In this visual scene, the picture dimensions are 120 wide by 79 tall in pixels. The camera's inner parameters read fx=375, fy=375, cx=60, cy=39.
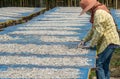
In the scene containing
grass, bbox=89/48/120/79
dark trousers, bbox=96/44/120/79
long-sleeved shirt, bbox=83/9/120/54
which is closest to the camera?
long-sleeved shirt, bbox=83/9/120/54

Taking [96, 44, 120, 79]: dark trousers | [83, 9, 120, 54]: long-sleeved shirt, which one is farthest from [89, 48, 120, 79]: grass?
[83, 9, 120, 54]: long-sleeved shirt

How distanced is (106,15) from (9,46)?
2646mm

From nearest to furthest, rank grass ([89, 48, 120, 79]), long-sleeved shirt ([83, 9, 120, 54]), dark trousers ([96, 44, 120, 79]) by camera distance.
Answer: long-sleeved shirt ([83, 9, 120, 54]) → dark trousers ([96, 44, 120, 79]) → grass ([89, 48, 120, 79])

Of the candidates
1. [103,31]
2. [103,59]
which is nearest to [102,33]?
[103,31]

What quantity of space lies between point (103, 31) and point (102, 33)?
6 cm

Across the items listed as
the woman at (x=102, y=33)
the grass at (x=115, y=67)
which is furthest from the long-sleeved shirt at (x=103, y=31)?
the grass at (x=115, y=67)

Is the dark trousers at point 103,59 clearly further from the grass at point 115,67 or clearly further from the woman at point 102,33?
the grass at point 115,67

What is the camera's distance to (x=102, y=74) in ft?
20.9

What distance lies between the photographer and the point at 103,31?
248 inches

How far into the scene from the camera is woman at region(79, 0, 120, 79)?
6.21 m

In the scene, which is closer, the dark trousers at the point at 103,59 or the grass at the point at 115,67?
the dark trousers at the point at 103,59

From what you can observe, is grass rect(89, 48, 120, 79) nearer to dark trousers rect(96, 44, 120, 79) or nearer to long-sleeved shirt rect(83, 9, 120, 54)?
dark trousers rect(96, 44, 120, 79)

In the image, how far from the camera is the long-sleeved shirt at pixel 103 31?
619cm

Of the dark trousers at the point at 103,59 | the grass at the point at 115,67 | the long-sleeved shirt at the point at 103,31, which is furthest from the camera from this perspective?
the grass at the point at 115,67
